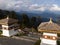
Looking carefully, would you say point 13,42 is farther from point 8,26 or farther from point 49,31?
point 49,31

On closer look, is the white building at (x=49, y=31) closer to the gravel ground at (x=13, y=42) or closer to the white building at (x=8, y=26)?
the gravel ground at (x=13, y=42)

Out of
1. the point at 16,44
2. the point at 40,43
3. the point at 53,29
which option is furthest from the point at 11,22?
the point at 53,29

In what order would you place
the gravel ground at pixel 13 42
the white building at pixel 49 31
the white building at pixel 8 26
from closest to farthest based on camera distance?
the white building at pixel 49 31
the gravel ground at pixel 13 42
the white building at pixel 8 26

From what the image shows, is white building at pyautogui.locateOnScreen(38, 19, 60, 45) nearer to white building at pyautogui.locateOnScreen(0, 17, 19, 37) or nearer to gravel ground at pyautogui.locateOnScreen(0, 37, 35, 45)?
gravel ground at pyautogui.locateOnScreen(0, 37, 35, 45)

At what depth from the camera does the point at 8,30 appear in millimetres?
11992

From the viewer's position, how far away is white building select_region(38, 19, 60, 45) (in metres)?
9.12

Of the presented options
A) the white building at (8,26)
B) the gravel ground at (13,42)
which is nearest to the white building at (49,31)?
the gravel ground at (13,42)

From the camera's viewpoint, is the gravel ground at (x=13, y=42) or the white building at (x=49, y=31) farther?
the gravel ground at (x=13, y=42)

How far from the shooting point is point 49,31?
924 centimetres

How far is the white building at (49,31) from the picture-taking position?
912 centimetres

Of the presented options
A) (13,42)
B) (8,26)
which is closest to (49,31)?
(13,42)

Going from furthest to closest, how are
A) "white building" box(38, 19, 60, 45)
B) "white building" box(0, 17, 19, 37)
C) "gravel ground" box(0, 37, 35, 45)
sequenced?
"white building" box(0, 17, 19, 37), "gravel ground" box(0, 37, 35, 45), "white building" box(38, 19, 60, 45)

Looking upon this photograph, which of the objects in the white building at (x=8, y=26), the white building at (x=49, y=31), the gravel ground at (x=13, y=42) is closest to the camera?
the white building at (x=49, y=31)

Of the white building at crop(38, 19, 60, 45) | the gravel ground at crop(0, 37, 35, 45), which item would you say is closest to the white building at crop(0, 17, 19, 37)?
the gravel ground at crop(0, 37, 35, 45)
